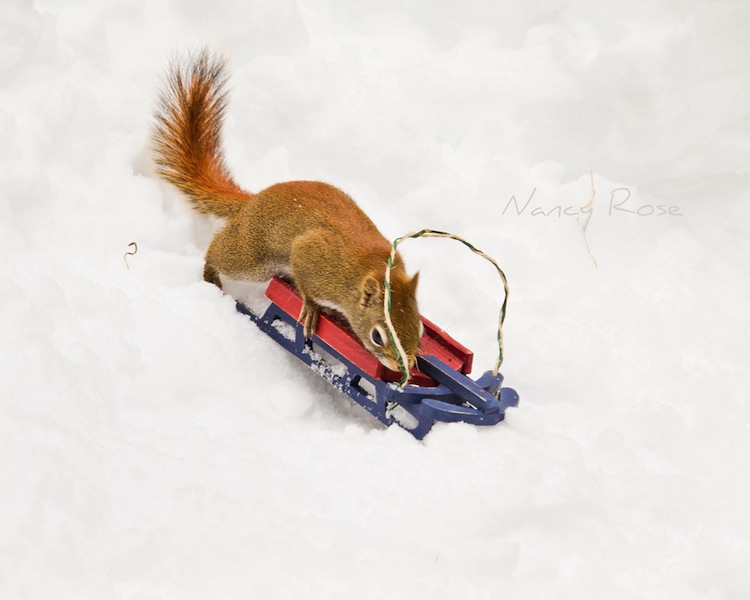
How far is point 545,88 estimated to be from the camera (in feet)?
10.1

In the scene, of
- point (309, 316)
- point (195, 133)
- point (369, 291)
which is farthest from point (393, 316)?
point (195, 133)

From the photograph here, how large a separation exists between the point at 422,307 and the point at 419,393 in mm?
526

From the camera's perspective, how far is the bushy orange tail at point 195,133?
248 cm

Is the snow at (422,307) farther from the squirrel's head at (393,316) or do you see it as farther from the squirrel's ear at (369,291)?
the squirrel's ear at (369,291)

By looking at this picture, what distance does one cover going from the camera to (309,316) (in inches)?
85.7

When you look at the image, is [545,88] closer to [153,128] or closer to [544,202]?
[544,202]

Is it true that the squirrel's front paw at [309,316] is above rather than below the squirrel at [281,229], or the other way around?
below

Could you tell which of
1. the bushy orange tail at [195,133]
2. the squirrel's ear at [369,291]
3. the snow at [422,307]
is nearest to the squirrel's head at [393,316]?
the squirrel's ear at [369,291]

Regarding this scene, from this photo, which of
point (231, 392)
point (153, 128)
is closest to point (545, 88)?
point (153, 128)

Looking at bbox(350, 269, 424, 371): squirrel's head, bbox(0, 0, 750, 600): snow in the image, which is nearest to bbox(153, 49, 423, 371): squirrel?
bbox(350, 269, 424, 371): squirrel's head

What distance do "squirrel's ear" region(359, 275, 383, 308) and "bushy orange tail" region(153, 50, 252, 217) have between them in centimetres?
59

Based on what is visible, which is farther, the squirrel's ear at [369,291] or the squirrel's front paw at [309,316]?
the squirrel's front paw at [309,316]

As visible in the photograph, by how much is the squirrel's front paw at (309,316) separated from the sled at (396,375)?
0.5 inches

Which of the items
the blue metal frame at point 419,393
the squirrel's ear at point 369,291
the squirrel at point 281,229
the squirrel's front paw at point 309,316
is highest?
the squirrel at point 281,229
